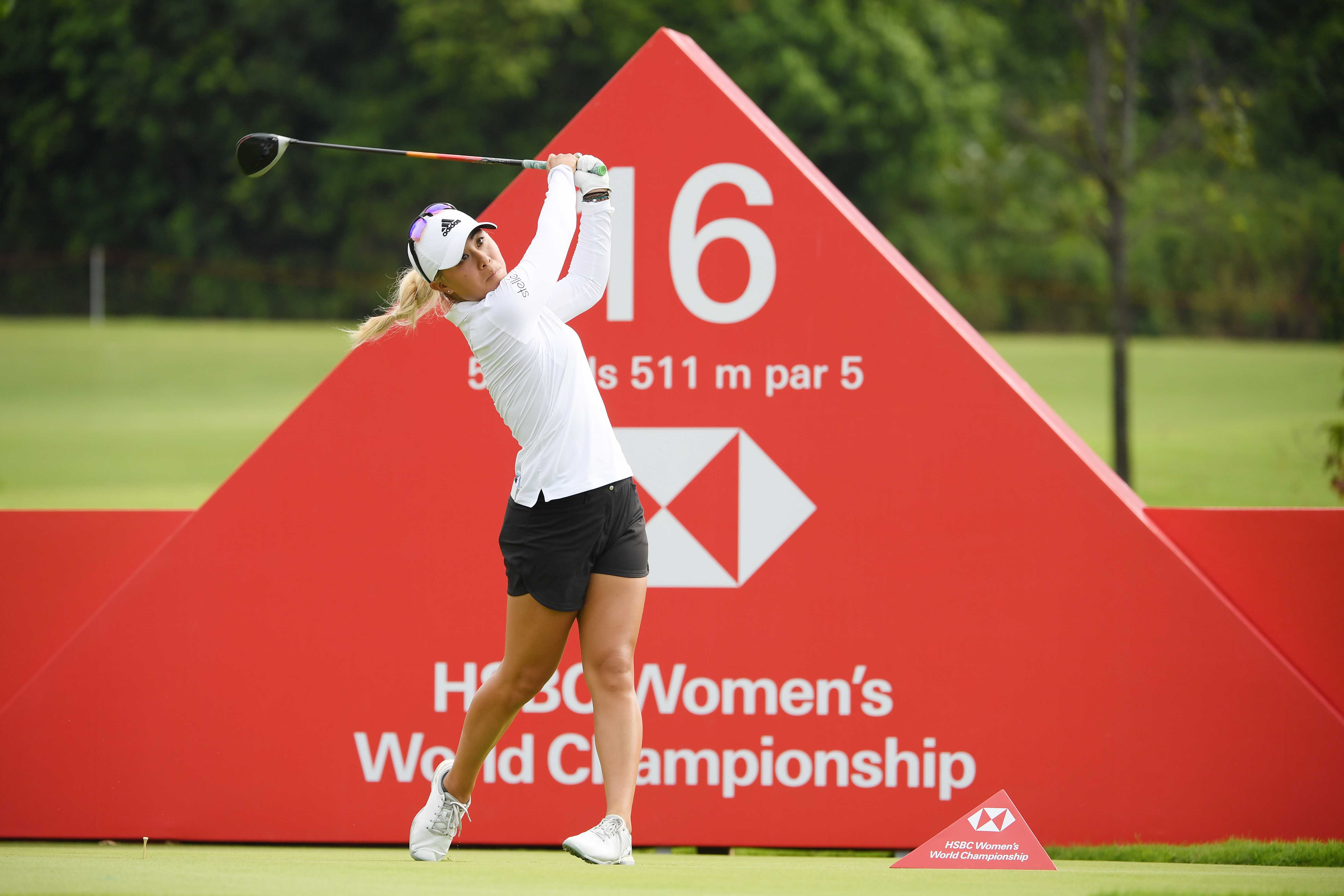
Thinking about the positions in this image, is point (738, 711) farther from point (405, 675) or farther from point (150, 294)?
point (150, 294)

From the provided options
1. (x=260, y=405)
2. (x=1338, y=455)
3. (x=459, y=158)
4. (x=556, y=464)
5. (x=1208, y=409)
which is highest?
(x=260, y=405)

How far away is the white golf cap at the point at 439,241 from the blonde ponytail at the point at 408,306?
0.26ft

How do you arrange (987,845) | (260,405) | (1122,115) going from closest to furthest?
(987,845) → (1122,115) → (260,405)

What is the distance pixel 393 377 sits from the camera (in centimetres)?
412

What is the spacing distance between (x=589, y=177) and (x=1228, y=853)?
2.79 m

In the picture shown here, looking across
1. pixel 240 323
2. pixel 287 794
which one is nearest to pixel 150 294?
pixel 240 323

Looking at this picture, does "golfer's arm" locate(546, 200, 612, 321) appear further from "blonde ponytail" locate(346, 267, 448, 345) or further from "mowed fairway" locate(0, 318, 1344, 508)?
"mowed fairway" locate(0, 318, 1344, 508)

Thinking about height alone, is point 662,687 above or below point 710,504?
below

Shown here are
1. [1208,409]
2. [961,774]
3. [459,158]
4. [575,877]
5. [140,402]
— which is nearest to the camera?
[575,877]

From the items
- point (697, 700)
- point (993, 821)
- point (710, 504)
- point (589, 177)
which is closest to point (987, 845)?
point (993, 821)

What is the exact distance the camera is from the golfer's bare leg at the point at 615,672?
337cm

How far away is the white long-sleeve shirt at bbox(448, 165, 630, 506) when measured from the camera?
3250mm

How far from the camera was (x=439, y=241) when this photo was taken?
3250 mm

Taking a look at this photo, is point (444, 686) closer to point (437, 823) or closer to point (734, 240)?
point (437, 823)
